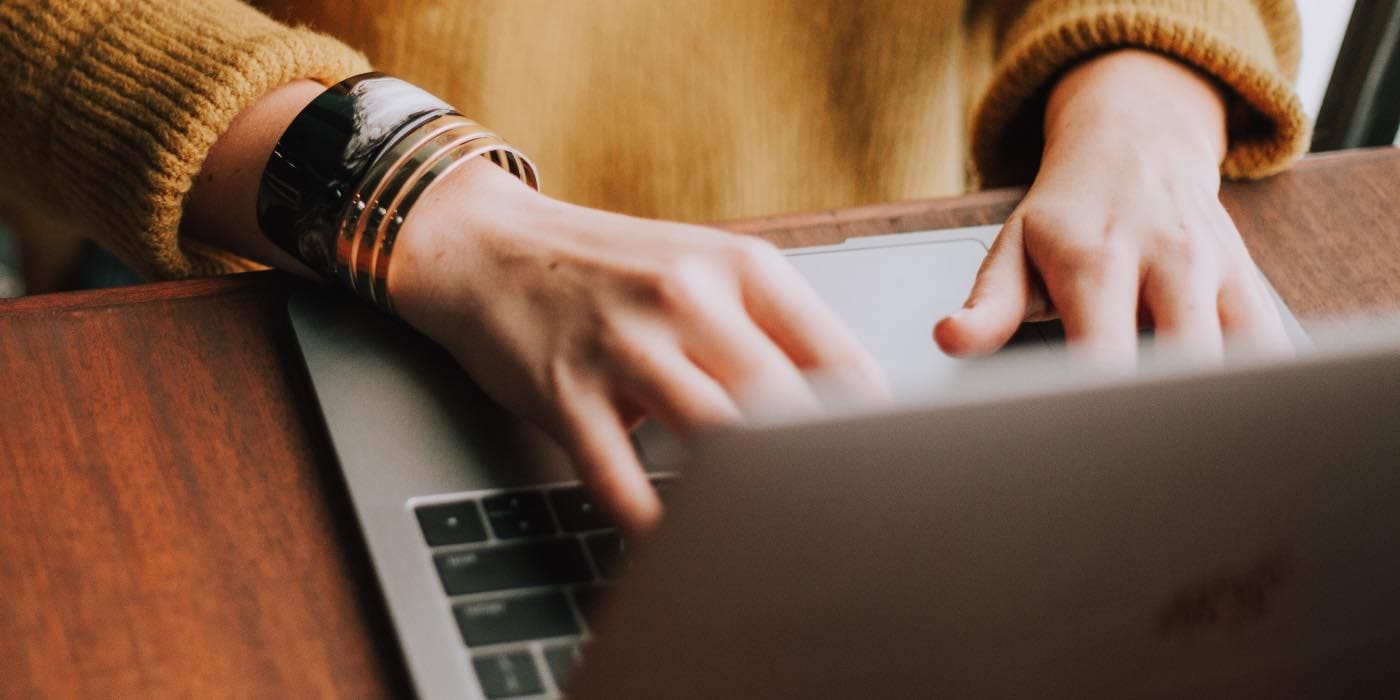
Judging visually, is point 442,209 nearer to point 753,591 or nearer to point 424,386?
point 424,386

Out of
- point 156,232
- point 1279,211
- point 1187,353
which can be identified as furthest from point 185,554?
point 1279,211

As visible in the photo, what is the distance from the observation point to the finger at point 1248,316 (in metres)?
0.45

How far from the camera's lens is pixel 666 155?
760 mm

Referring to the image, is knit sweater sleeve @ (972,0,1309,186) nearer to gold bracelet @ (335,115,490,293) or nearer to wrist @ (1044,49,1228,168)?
wrist @ (1044,49,1228,168)

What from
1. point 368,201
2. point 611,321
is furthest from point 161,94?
point 611,321

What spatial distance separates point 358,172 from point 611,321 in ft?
0.42

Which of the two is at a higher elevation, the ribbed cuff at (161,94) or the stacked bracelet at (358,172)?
the ribbed cuff at (161,94)

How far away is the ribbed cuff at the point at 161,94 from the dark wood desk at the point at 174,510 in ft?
0.20

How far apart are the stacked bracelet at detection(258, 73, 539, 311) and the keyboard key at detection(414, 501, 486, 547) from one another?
0.11 metres

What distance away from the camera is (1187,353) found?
43 cm

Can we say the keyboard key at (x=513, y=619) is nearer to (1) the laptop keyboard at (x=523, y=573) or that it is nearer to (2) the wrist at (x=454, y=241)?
(1) the laptop keyboard at (x=523, y=573)

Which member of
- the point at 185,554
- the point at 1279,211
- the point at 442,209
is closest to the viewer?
the point at 185,554

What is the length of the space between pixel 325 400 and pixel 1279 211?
458 mm

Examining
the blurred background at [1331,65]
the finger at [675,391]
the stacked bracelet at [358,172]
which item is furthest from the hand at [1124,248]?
the blurred background at [1331,65]
